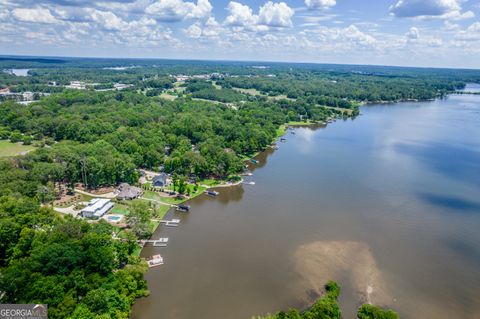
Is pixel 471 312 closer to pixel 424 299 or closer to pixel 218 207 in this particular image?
pixel 424 299

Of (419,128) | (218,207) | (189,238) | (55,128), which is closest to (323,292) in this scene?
(189,238)

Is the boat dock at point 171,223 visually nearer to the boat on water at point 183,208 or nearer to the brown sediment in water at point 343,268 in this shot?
the boat on water at point 183,208

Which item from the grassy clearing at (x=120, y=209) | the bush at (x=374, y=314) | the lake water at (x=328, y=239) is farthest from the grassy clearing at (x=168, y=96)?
the bush at (x=374, y=314)

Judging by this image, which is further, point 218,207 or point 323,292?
point 218,207

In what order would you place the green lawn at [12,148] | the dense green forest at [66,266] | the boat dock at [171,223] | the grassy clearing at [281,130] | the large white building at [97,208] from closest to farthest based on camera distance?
the dense green forest at [66,266], the large white building at [97,208], the boat dock at [171,223], the green lawn at [12,148], the grassy clearing at [281,130]

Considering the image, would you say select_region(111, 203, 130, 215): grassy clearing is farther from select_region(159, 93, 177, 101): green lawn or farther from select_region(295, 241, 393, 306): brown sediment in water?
select_region(159, 93, 177, 101): green lawn

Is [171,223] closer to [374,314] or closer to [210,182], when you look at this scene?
[210,182]

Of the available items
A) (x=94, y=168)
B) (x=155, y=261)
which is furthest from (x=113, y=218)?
(x=94, y=168)
